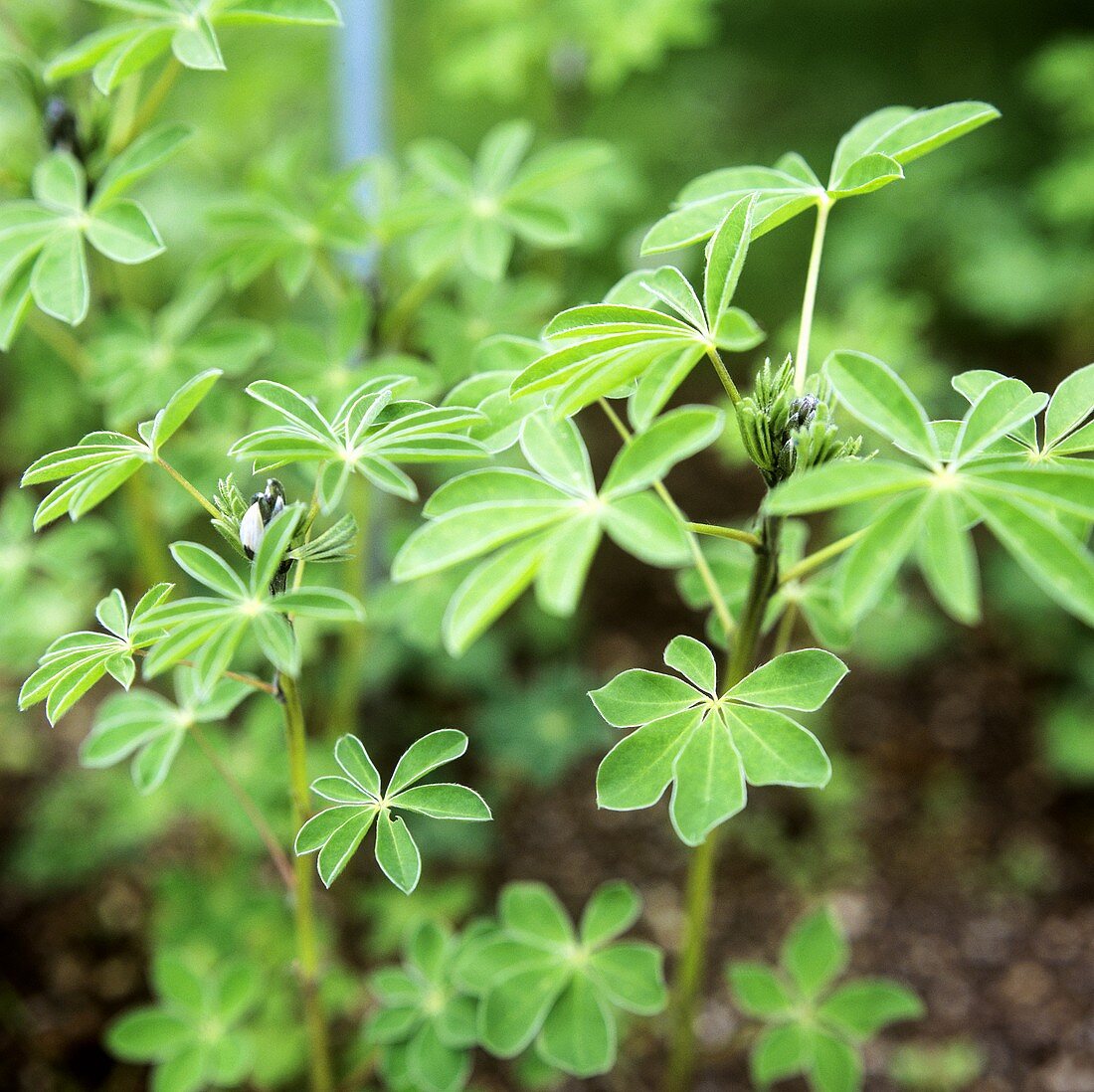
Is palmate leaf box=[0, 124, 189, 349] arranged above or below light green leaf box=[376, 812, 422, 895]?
above

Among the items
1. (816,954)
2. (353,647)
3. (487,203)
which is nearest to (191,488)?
(487,203)

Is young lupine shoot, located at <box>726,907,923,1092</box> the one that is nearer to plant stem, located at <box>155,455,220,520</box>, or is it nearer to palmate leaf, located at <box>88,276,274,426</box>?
plant stem, located at <box>155,455,220,520</box>

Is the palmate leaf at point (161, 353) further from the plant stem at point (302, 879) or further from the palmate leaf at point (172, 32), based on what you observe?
the plant stem at point (302, 879)

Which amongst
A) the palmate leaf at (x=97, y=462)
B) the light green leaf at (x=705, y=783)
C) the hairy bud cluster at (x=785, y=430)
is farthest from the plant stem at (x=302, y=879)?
the hairy bud cluster at (x=785, y=430)

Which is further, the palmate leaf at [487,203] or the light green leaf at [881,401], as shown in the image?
the palmate leaf at [487,203]

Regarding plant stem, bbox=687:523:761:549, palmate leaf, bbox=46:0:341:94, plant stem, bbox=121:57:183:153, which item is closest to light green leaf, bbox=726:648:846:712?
plant stem, bbox=687:523:761:549

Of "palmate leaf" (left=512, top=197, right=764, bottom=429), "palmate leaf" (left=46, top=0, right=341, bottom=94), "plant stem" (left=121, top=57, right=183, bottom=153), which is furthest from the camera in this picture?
"plant stem" (left=121, top=57, right=183, bottom=153)
